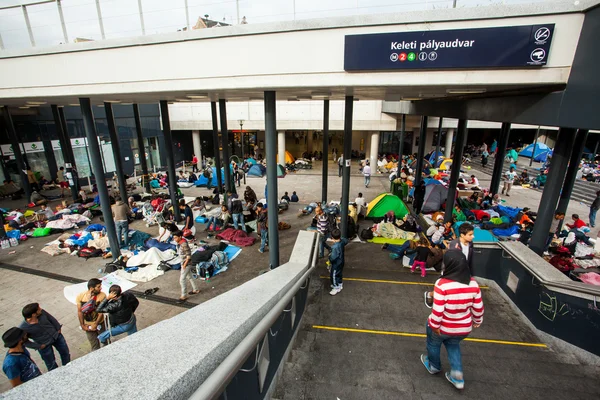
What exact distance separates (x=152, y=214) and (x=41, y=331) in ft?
28.3

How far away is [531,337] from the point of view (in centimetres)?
518

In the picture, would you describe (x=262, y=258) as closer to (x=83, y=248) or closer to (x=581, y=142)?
(x=83, y=248)

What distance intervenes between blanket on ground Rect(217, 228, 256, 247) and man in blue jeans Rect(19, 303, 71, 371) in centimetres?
A: 602

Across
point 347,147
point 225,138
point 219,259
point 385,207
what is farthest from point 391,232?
point 225,138

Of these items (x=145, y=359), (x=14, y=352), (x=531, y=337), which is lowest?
(x=531, y=337)

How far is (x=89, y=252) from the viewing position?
31.9ft

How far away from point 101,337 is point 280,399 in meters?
3.41

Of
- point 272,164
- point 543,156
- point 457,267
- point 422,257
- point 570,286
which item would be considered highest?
point 272,164

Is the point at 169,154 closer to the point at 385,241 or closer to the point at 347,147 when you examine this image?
the point at 347,147

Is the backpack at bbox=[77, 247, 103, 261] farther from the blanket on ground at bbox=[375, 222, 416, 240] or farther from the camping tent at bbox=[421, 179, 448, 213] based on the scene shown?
the camping tent at bbox=[421, 179, 448, 213]

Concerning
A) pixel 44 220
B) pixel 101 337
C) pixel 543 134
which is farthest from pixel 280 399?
pixel 543 134

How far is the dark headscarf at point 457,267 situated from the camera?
346cm

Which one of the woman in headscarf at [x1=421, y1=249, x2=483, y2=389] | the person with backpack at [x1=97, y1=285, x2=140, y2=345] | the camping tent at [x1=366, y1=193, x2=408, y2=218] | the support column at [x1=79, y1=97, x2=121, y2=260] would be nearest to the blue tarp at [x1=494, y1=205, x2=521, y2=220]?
the camping tent at [x1=366, y1=193, x2=408, y2=218]

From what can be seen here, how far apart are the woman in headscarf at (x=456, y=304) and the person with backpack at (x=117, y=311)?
4645 mm
